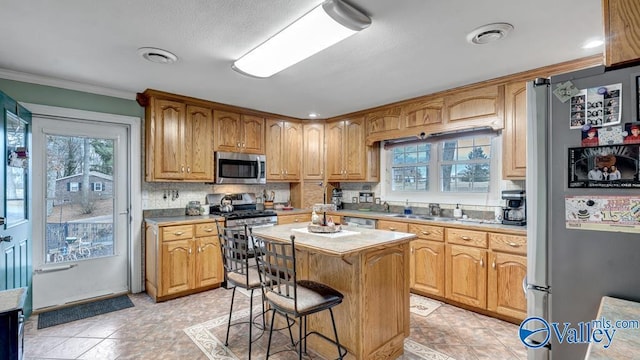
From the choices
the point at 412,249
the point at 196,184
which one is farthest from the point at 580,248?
the point at 196,184

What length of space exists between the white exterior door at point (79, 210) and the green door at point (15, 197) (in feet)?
0.55

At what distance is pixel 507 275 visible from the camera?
114 inches

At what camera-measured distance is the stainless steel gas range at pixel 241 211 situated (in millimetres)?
4000

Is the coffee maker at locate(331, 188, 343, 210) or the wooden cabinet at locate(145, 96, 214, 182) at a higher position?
the wooden cabinet at locate(145, 96, 214, 182)

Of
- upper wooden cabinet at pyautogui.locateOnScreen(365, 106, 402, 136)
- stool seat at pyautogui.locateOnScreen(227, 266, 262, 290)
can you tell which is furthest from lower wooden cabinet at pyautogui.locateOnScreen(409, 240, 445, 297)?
A: stool seat at pyautogui.locateOnScreen(227, 266, 262, 290)

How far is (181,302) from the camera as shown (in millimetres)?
3436

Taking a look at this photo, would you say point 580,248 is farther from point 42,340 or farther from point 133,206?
point 133,206

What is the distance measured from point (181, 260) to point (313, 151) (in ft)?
8.45

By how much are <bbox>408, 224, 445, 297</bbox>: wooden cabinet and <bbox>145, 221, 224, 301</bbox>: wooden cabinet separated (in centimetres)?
237

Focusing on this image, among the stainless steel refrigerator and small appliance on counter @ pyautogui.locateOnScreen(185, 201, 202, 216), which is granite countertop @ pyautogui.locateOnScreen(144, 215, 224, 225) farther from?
the stainless steel refrigerator

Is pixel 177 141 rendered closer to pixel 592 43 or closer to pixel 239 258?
pixel 239 258

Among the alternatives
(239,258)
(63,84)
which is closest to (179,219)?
(239,258)

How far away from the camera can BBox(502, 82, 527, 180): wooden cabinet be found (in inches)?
118

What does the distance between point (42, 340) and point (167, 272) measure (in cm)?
110
